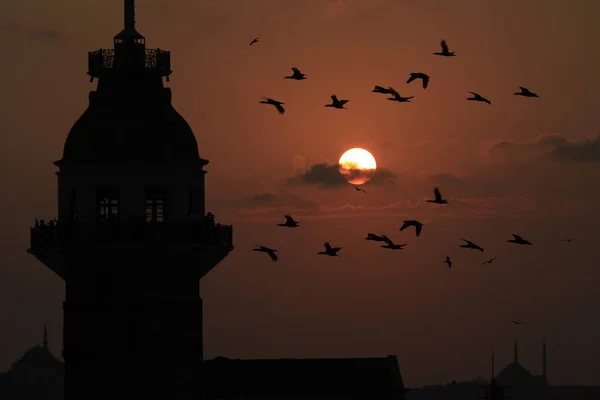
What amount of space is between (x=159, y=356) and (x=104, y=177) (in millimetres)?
9845

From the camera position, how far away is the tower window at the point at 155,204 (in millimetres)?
104500

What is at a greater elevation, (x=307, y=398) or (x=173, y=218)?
(x=173, y=218)

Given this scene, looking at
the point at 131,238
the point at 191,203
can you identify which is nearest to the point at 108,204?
the point at 131,238

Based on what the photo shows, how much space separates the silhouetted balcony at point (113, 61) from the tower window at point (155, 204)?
6422mm

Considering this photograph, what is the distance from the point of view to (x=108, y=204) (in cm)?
10481

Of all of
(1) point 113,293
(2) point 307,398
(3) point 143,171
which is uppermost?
(3) point 143,171

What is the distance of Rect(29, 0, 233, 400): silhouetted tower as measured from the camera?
103 meters

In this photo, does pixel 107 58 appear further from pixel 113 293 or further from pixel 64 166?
pixel 113 293

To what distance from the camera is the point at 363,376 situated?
13888cm

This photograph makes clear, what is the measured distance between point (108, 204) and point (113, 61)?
7645mm

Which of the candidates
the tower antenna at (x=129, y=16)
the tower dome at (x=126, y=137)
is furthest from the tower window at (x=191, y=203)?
the tower antenna at (x=129, y=16)

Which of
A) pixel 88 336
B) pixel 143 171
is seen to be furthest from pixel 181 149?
pixel 88 336

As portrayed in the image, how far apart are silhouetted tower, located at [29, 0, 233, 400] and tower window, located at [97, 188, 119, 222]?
0.07 metres

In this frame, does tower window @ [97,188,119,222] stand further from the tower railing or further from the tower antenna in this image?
the tower antenna
